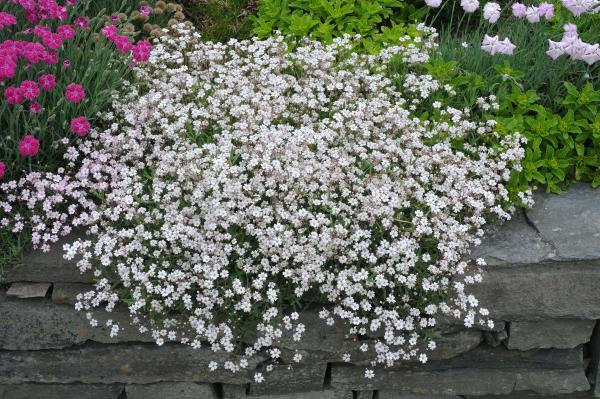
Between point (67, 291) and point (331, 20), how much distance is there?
2667 mm

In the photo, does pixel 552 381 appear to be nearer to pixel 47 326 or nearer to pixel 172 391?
pixel 172 391

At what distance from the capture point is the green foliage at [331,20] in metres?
4.64

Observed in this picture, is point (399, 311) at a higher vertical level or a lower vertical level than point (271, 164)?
lower

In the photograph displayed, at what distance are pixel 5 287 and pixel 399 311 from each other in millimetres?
2089

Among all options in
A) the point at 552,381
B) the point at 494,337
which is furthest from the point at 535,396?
the point at 494,337

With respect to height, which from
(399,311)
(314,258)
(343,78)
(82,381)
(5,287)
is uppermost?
(343,78)

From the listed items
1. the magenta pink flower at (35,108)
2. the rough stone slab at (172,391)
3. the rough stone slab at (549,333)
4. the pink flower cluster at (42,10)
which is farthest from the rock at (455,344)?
the pink flower cluster at (42,10)

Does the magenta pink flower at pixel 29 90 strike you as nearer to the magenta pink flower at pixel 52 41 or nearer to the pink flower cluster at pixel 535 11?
the magenta pink flower at pixel 52 41

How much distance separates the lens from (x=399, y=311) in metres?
3.42

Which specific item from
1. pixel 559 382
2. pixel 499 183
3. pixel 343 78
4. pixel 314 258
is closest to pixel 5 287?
pixel 314 258

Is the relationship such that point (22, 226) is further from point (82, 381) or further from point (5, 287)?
point (82, 381)

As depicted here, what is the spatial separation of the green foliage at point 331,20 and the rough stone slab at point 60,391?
8.46 ft

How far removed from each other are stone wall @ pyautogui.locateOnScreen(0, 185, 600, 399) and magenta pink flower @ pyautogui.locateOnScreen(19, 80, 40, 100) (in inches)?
32.1

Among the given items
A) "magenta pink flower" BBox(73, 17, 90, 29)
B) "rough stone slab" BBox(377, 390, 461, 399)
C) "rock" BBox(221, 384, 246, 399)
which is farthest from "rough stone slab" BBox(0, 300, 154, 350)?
"magenta pink flower" BBox(73, 17, 90, 29)
